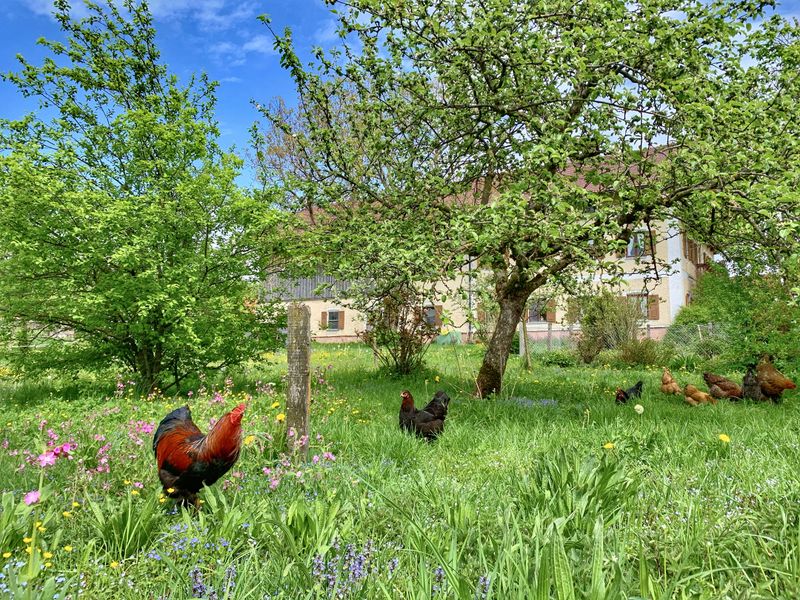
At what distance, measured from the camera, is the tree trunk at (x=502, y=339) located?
8703 millimetres

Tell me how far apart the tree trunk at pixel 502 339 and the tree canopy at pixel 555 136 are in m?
0.03

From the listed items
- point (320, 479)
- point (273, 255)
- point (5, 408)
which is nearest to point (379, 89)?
point (273, 255)

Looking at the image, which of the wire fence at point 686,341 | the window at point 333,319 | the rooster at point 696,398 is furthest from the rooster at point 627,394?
the window at point 333,319

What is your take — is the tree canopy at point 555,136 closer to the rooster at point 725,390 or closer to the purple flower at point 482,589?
the rooster at point 725,390

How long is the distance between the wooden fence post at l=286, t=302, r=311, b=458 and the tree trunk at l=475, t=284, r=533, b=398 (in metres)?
4.72

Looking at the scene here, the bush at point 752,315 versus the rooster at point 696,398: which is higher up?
the bush at point 752,315

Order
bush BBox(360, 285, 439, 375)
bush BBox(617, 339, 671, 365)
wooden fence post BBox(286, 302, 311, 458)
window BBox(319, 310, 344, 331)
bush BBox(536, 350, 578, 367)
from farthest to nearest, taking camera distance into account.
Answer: window BBox(319, 310, 344, 331) → bush BBox(536, 350, 578, 367) → bush BBox(617, 339, 671, 365) → bush BBox(360, 285, 439, 375) → wooden fence post BBox(286, 302, 311, 458)

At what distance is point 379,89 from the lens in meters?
7.83

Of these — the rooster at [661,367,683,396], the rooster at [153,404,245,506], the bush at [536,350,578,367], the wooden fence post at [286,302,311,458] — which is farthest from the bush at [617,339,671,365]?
the rooster at [153,404,245,506]

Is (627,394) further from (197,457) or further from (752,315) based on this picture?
(197,457)

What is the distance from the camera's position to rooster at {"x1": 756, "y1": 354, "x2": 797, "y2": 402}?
26.7 feet

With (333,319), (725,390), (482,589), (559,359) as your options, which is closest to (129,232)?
(482,589)

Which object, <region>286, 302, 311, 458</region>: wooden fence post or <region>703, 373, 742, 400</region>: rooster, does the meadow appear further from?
<region>703, 373, 742, 400</region>: rooster

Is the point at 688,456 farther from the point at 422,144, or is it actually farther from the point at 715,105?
the point at 422,144
